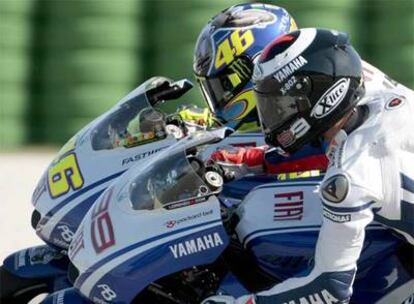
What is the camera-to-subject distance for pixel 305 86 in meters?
4.68

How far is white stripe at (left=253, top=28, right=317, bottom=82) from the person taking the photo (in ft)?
15.5

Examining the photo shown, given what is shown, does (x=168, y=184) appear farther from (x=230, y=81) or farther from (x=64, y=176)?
(x=230, y=81)

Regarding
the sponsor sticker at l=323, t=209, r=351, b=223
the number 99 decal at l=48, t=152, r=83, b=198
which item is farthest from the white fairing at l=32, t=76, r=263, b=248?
the sponsor sticker at l=323, t=209, r=351, b=223

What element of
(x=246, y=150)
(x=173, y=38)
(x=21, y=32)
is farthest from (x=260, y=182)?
(x=21, y=32)

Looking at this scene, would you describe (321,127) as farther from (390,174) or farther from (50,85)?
(50,85)

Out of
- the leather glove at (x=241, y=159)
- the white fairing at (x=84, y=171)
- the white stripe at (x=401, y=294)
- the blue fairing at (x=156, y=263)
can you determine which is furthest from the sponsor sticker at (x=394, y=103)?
the white fairing at (x=84, y=171)

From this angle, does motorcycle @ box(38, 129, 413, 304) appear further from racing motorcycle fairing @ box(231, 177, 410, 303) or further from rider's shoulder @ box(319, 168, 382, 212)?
rider's shoulder @ box(319, 168, 382, 212)

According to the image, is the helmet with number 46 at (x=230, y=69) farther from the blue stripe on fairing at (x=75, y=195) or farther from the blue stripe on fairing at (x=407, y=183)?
the blue stripe on fairing at (x=407, y=183)

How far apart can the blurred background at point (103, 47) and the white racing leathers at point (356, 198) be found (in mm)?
5523

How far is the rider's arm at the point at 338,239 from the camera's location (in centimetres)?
434

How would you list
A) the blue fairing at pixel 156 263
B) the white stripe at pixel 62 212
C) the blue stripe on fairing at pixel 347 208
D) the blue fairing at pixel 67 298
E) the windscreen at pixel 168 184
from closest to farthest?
the blue stripe on fairing at pixel 347 208, the blue fairing at pixel 156 263, the windscreen at pixel 168 184, the blue fairing at pixel 67 298, the white stripe at pixel 62 212

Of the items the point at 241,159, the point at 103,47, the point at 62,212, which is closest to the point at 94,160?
the point at 62,212

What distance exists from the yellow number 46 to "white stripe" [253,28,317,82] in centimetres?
139

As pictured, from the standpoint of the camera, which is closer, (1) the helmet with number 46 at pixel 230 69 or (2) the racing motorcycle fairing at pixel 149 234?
(2) the racing motorcycle fairing at pixel 149 234
